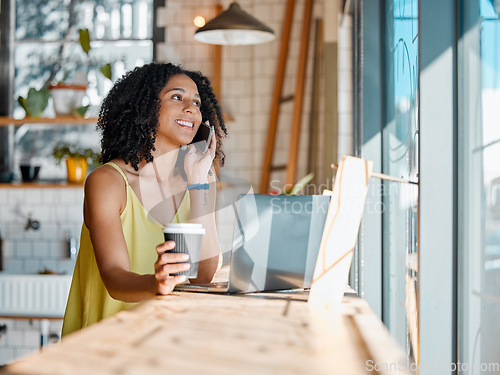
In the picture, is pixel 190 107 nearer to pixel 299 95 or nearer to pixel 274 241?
pixel 274 241

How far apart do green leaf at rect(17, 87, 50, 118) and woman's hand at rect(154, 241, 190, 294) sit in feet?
11.7

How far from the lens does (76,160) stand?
464 centimetres

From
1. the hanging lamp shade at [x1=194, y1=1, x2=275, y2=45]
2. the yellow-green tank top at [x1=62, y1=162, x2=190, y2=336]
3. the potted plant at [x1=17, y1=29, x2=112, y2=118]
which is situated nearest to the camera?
the yellow-green tank top at [x1=62, y1=162, x2=190, y2=336]

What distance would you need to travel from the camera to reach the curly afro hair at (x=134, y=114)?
2.09 meters

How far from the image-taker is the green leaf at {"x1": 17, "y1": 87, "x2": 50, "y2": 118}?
4.57 meters

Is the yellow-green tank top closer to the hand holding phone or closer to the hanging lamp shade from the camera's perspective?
the hand holding phone

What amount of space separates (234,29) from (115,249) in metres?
2.14

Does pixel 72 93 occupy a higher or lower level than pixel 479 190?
higher

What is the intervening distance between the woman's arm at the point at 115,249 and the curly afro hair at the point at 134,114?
0.21m

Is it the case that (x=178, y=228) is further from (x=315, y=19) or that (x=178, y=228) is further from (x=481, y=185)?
(x=315, y=19)

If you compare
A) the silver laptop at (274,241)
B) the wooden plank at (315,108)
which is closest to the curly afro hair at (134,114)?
the silver laptop at (274,241)

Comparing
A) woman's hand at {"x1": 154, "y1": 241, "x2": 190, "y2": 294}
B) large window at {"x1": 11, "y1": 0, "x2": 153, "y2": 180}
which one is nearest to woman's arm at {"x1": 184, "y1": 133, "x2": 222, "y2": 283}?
woman's hand at {"x1": 154, "y1": 241, "x2": 190, "y2": 294}

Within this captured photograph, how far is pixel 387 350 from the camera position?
91 cm

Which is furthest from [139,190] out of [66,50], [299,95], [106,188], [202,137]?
[66,50]
